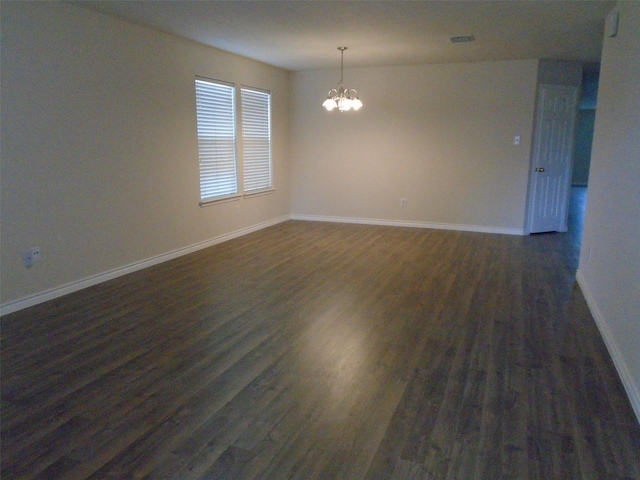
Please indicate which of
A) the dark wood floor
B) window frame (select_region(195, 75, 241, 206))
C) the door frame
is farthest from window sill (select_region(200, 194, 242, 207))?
the door frame

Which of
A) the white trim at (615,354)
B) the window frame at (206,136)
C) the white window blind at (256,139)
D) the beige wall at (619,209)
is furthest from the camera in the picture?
the white window blind at (256,139)

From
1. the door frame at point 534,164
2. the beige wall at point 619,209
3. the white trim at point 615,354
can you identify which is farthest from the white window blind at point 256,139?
the white trim at point 615,354

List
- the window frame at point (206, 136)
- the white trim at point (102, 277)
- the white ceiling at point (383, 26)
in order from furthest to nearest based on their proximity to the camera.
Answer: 1. the window frame at point (206, 136)
2. the white ceiling at point (383, 26)
3. the white trim at point (102, 277)

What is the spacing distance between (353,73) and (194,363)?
5758 mm

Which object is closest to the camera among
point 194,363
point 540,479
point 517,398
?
point 540,479

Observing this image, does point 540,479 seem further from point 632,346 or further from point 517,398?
point 632,346

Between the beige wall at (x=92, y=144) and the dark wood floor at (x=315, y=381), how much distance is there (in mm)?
436

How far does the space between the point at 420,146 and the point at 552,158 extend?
1.90m

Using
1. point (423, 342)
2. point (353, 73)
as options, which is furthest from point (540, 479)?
point (353, 73)

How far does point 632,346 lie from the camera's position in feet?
8.39

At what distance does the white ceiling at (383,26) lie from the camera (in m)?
3.96

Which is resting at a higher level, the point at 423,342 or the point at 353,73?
the point at 353,73

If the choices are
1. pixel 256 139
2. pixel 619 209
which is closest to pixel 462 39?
pixel 619 209

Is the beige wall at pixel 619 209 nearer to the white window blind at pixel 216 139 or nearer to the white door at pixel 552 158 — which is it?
the white door at pixel 552 158
